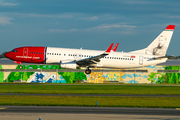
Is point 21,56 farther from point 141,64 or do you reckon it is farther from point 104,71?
point 104,71

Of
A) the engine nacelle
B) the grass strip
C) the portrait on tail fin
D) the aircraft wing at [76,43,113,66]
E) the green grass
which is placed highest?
the portrait on tail fin

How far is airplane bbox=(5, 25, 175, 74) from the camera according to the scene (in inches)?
2039

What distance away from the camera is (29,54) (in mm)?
51625

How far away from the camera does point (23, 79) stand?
270 ft

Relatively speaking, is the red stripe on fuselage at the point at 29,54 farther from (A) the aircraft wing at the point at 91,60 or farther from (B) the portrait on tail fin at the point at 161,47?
(B) the portrait on tail fin at the point at 161,47

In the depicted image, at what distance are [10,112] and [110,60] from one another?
1283 inches

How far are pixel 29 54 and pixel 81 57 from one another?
917cm

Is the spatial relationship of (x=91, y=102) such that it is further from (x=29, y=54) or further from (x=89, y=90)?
(x=29, y=54)

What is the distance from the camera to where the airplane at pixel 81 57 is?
51781 mm

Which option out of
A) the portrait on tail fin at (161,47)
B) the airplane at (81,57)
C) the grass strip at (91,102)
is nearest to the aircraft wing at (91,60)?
the airplane at (81,57)

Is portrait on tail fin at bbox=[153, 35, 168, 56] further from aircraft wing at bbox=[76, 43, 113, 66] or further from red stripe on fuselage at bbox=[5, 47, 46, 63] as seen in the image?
red stripe on fuselage at bbox=[5, 47, 46, 63]

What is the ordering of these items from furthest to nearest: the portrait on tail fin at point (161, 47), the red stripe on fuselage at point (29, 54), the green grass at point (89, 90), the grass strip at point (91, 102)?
1. the portrait on tail fin at point (161, 47)
2. the red stripe on fuselage at point (29, 54)
3. the green grass at point (89, 90)
4. the grass strip at point (91, 102)

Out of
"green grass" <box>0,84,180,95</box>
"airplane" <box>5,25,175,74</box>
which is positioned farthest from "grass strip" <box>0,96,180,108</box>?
"airplane" <box>5,25,175,74</box>

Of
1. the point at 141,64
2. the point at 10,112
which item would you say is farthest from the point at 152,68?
the point at 10,112
